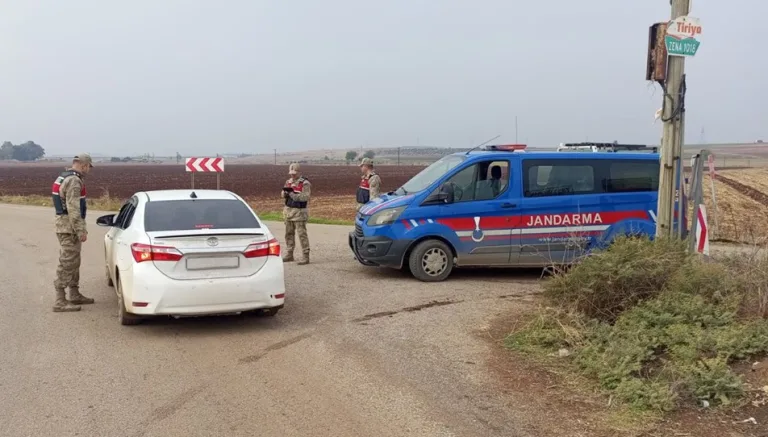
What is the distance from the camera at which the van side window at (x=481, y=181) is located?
32.0 feet

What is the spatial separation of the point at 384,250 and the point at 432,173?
150cm

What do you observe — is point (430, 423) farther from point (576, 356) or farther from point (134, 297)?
point (134, 297)

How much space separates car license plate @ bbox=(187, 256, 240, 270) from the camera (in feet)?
22.3

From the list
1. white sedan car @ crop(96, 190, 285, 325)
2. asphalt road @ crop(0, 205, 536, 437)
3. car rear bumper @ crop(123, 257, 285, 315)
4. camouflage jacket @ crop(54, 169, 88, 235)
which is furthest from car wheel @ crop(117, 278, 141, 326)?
camouflage jacket @ crop(54, 169, 88, 235)

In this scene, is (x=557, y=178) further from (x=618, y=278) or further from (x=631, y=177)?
(x=618, y=278)

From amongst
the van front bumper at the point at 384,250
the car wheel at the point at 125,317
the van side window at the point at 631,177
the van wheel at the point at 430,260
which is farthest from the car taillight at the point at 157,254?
the van side window at the point at 631,177

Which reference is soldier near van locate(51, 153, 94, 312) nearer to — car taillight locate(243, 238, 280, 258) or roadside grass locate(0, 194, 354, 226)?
car taillight locate(243, 238, 280, 258)

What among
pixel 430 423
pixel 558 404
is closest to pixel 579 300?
pixel 558 404

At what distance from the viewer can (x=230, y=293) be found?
685 centimetres

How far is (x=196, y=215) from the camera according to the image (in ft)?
24.2

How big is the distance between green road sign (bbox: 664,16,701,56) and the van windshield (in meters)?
3.42

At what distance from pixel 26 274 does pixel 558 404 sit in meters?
9.01

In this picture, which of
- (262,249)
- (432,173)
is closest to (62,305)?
(262,249)

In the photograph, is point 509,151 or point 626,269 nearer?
point 626,269
